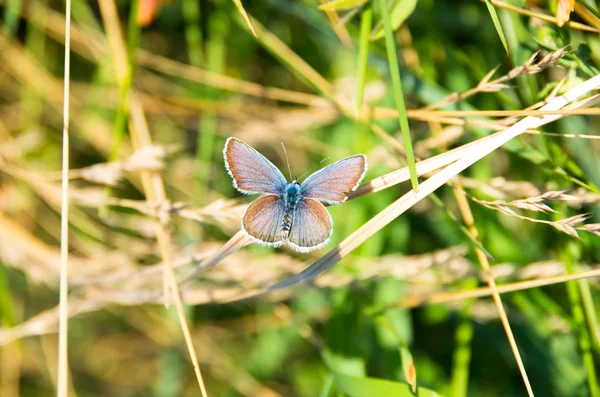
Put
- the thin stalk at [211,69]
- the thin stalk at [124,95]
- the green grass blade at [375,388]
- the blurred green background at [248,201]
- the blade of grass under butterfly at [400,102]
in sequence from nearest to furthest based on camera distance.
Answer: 1. the blade of grass under butterfly at [400,102]
2. the green grass blade at [375,388]
3. the blurred green background at [248,201]
4. the thin stalk at [124,95]
5. the thin stalk at [211,69]

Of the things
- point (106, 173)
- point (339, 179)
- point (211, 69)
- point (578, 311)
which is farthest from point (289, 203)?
point (211, 69)

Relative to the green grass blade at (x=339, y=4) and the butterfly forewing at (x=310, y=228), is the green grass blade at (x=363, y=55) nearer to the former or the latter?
the green grass blade at (x=339, y=4)

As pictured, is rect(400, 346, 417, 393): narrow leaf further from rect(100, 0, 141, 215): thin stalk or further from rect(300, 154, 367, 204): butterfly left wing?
rect(100, 0, 141, 215): thin stalk

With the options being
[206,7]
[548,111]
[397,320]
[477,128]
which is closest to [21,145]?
[206,7]

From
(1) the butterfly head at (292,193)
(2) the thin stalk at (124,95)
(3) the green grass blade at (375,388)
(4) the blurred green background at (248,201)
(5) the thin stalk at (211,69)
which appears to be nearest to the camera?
(3) the green grass blade at (375,388)

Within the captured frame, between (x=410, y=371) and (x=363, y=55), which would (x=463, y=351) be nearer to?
(x=410, y=371)

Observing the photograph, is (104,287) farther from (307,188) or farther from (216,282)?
(307,188)

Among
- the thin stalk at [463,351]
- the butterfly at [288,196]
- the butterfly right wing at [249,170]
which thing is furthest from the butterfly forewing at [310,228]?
the thin stalk at [463,351]
